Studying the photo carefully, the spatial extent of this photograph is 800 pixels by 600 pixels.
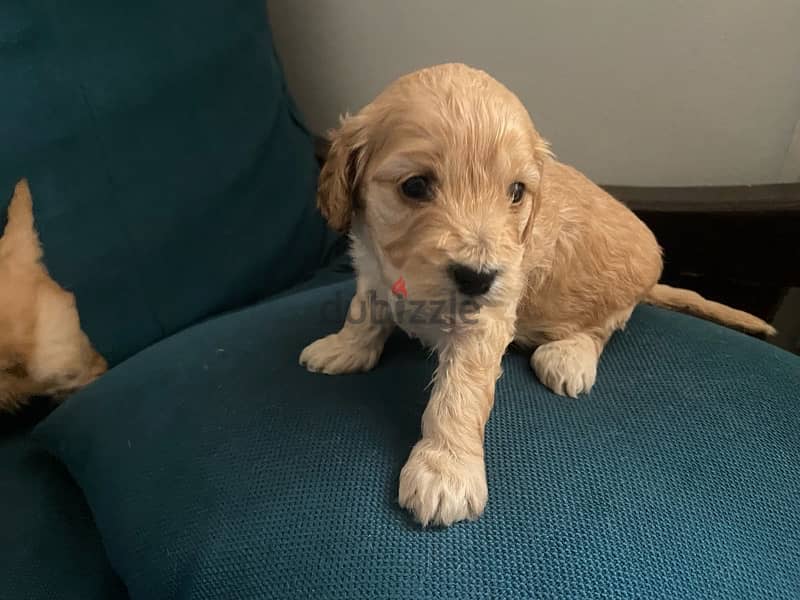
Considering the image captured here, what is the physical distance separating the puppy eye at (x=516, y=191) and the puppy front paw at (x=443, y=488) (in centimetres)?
43

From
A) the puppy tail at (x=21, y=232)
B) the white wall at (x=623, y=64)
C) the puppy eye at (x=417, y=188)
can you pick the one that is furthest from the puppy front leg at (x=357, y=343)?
the white wall at (x=623, y=64)

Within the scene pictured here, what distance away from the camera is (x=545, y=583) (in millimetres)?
838

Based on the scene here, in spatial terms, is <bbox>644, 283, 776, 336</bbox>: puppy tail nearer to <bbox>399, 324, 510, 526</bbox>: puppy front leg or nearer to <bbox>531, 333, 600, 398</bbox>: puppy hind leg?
A: <bbox>531, 333, 600, 398</bbox>: puppy hind leg

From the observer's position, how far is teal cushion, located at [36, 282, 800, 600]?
869 mm

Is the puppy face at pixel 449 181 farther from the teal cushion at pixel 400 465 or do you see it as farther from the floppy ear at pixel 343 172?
the teal cushion at pixel 400 465

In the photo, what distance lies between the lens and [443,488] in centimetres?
90

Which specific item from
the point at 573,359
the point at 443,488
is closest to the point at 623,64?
the point at 573,359

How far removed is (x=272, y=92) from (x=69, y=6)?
556mm

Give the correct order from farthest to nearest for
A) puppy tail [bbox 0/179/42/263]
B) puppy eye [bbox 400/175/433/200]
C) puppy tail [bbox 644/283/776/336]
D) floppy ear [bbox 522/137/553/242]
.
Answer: puppy tail [bbox 644/283/776/336] → puppy tail [bbox 0/179/42/263] → floppy ear [bbox 522/137/553/242] → puppy eye [bbox 400/175/433/200]

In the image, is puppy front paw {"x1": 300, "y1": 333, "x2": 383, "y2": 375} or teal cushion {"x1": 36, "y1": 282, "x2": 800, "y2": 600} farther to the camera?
puppy front paw {"x1": 300, "y1": 333, "x2": 383, "y2": 375}

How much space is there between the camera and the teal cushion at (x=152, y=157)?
1.29 m

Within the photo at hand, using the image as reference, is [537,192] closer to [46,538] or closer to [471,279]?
[471,279]

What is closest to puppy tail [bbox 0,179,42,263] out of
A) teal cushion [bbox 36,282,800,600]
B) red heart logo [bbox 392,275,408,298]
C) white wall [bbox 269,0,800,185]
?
teal cushion [bbox 36,282,800,600]

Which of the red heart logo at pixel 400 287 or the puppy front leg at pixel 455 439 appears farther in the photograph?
the red heart logo at pixel 400 287
